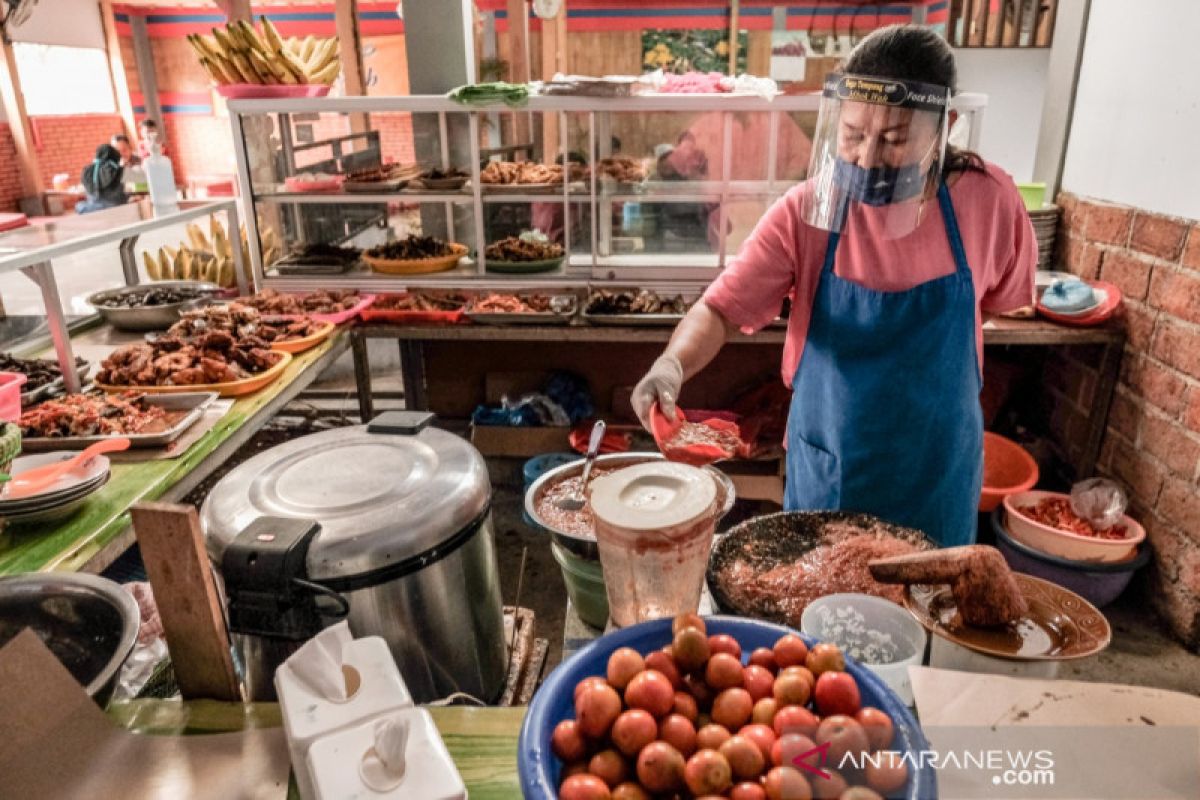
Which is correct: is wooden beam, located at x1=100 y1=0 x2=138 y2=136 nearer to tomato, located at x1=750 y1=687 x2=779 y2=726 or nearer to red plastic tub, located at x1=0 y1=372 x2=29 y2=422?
red plastic tub, located at x1=0 y1=372 x2=29 y2=422

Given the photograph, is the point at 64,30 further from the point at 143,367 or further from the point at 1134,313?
the point at 1134,313

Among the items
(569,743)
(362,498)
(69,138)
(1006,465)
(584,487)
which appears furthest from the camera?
(69,138)

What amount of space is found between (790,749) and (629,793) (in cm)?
19

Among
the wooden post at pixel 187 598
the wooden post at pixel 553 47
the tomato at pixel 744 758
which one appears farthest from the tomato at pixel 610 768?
the wooden post at pixel 553 47

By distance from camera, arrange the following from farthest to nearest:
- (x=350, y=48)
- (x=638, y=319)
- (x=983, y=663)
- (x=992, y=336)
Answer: (x=350, y=48) → (x=638, y=319) → (x=992, y=336) → (x=983, y=663)

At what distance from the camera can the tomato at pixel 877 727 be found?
91cm

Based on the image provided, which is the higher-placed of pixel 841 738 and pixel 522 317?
pixel 841 738

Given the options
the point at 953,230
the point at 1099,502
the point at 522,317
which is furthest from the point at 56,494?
the point at 1099,502

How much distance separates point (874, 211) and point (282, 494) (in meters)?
1.61

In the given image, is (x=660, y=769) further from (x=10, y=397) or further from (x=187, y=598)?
(x=10, y=397)

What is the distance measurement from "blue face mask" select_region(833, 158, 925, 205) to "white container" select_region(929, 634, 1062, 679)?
111 centimetres

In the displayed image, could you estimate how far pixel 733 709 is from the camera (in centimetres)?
98

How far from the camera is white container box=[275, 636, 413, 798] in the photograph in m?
1.04

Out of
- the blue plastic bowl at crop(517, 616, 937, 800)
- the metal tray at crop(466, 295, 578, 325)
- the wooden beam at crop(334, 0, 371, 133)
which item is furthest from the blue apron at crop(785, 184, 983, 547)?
the wooden beam at crop(334, 0, 371, 133)
